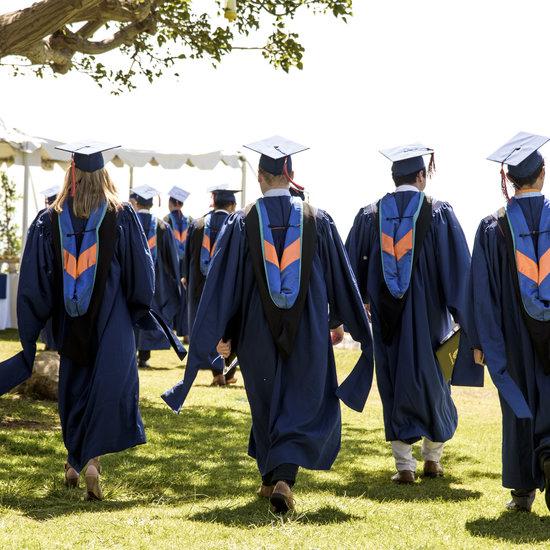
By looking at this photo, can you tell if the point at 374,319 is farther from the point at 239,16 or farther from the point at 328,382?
the point at 239,16

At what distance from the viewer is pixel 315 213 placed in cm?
609

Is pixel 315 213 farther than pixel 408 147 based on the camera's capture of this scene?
No

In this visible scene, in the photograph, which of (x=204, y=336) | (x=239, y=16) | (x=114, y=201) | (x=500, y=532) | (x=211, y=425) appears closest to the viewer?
(x=500, y=532)

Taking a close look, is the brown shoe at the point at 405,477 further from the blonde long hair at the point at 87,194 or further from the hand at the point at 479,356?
the blonde long hair at the point at 87,194

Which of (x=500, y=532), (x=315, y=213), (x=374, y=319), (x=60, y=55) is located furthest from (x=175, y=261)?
(x=500, y=532)

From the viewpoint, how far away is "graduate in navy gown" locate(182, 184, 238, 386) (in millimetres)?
11992

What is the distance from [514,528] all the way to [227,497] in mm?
1744

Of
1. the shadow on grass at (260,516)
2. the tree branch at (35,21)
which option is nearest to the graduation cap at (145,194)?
the tree branch at (35,21)

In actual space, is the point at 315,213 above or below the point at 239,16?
below

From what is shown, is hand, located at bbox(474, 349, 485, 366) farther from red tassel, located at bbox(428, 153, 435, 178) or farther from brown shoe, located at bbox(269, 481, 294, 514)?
red tassel, located at bbox(428, 153, 435, 178)

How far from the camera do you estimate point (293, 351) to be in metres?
5.95

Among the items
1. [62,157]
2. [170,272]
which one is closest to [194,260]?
[170,272]

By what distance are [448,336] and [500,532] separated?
80.9 inches

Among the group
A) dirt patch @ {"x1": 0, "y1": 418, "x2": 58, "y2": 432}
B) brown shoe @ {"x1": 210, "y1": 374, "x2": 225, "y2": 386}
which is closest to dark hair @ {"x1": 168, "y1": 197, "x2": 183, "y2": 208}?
brown shoe @ {"x1": 210, "y1": 374, "x2": 225, "y2": 386}
